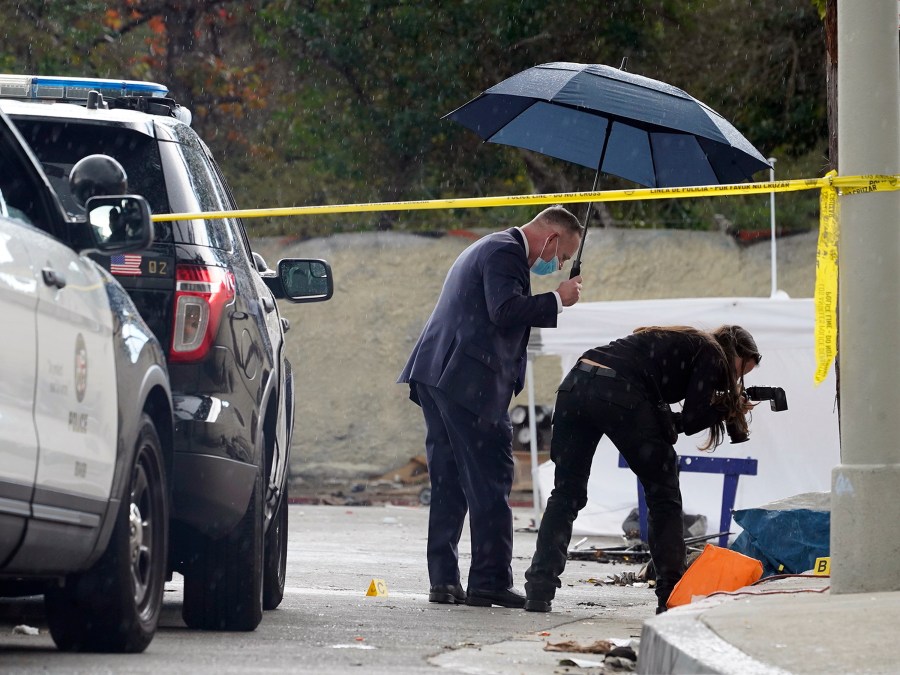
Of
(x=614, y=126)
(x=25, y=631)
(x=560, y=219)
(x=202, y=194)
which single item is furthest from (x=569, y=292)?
(x=25, y=631)

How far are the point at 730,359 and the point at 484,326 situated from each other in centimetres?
114

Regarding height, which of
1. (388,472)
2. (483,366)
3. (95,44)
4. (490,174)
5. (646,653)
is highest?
(95,44)

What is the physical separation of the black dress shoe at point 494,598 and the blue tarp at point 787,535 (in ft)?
3.47

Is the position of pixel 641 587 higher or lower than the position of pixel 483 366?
lower

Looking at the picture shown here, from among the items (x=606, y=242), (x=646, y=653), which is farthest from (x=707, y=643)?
(x=606, y=242)

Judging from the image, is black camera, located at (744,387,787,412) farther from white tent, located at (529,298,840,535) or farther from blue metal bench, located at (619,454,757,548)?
white tent, located at (529,298,840,535)

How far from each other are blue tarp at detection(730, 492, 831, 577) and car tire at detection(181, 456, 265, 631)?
257cm

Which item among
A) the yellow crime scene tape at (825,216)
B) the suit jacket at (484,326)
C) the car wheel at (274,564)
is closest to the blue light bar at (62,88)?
the yellow crime scene tape at (825,216)

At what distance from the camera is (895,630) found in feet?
15.5

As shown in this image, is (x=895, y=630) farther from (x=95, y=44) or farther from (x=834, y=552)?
(x=95, y=44)

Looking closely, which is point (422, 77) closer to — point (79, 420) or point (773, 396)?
point (773, 396)

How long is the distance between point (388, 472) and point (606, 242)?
11.8 ft

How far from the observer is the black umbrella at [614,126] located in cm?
793

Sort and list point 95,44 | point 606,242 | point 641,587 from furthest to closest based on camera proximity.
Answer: point 95,44 < point 606,242 < point 641,587
